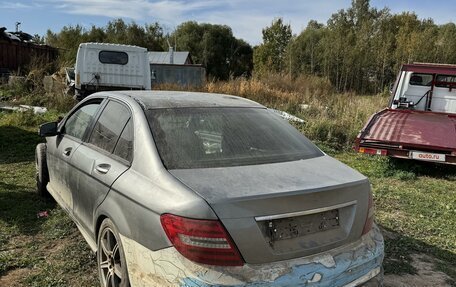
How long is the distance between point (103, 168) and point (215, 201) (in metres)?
1.21

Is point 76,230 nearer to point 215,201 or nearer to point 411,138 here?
point 215,201

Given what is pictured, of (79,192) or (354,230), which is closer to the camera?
(354,230)

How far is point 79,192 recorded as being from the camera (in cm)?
353

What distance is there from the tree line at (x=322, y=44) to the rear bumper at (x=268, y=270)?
681 inches

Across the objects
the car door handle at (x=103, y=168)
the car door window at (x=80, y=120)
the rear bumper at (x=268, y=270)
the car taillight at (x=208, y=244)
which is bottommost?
the rear bumper at (x=268, y=270)

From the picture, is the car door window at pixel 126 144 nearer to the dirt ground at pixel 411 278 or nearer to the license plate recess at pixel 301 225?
the license plate recess at pixel 301 225

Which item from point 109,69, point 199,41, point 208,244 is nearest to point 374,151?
point 208,244

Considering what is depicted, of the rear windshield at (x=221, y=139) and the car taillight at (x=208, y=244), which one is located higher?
the rear windshield at (x=221, y=139)

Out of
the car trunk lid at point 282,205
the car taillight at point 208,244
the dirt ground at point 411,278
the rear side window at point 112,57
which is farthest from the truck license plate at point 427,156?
the rear side window at point 112,57

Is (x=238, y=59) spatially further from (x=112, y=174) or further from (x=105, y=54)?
(x=112, y=174)

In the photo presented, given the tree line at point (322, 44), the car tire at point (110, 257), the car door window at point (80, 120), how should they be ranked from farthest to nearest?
the tree line at point (322, 44) → the car door window at point (80, 120) → the car tire at point (110, 257)

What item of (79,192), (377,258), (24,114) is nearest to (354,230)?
(377,258)

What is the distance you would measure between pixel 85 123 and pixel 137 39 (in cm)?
5783

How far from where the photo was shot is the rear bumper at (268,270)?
2131mm
